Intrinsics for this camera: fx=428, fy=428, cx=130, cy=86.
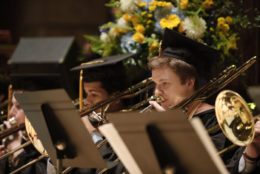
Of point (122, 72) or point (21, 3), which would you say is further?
point (21, 3)

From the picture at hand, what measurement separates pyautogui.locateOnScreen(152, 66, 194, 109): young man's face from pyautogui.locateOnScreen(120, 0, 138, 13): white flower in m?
0.99

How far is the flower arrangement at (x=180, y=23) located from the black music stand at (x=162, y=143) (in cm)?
168

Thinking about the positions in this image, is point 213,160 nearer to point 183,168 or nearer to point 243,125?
point 183,168

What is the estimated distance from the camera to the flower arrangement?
349 centimetres

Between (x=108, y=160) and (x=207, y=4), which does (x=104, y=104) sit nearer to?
(x=108, y=160)

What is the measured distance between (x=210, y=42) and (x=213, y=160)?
6.46 feet

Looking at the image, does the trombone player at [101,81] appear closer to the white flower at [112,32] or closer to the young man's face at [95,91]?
the young man's face at [95,91]

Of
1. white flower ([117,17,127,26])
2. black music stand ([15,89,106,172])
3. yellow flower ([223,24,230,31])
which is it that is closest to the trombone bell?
black music stand ([15,89,106,172])

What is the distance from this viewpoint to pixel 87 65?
3.62 metres

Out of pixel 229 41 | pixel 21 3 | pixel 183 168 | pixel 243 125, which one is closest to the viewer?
pixel 183 168

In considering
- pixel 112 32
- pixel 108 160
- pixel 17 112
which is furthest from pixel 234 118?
pixel 17 112

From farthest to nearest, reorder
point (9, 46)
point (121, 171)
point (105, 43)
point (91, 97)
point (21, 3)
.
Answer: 1. point (21, 3)
2. point (9, 46)
3. point (105, 43)
4. point (91, 97)
5. point (121, 171)

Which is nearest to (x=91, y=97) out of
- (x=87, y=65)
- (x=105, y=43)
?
(x=87, y=65)

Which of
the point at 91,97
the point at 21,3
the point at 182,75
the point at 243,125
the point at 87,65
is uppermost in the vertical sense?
the point at 21,3
